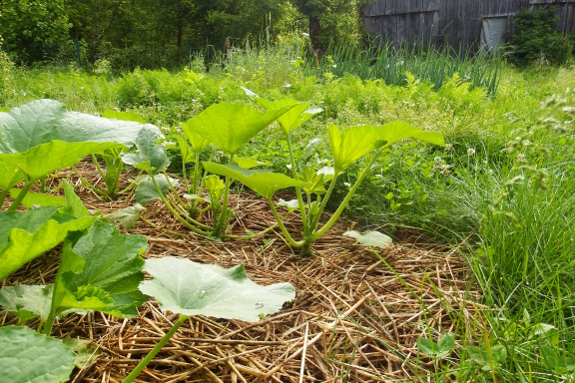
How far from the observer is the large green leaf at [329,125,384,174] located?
119cm

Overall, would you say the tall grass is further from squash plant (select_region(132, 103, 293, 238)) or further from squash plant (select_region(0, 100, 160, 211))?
squash plant (select_region(0, 100, 160, 211))

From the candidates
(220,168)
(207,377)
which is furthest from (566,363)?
(220,168)

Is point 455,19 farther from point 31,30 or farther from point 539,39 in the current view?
point 31,30

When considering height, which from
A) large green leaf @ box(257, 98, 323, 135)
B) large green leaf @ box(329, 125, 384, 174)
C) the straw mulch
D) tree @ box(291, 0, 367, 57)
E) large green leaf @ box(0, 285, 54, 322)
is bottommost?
the straw mulch

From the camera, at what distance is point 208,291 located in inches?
31.7

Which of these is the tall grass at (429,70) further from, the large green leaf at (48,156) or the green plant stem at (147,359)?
the green plant stem at (147,359)

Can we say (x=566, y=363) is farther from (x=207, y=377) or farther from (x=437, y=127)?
(x=437, y=127)

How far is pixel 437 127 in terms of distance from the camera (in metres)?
2.62

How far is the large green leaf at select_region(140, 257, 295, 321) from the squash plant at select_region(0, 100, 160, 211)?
0.92 ft

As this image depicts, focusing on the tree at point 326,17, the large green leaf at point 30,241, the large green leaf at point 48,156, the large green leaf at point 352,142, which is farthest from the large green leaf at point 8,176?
the tree at point 326,17

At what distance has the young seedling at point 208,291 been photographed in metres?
0.71

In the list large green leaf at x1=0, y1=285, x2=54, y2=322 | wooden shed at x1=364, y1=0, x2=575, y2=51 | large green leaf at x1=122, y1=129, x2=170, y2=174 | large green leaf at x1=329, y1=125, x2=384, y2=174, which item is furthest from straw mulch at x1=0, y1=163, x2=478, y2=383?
wooden shed at x1=364, y1=0, x2=575, y2=51

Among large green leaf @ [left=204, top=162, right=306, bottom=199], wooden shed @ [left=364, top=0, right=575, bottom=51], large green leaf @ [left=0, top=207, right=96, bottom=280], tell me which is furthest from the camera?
wooden shed @ [left=364, top=0, right=575, bottom=51]

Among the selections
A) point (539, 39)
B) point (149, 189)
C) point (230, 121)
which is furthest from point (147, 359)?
point (539, 39)
